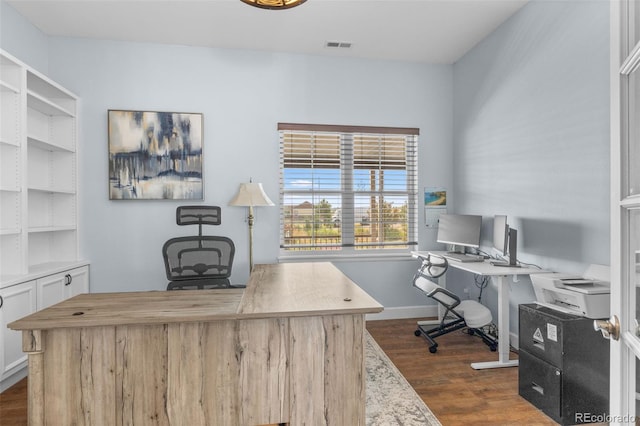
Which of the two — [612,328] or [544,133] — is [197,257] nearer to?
[612,328]

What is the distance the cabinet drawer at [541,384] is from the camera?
2204 millimetres

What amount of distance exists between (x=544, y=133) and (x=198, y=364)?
3138 millimetres

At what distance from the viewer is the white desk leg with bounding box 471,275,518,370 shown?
3.00m

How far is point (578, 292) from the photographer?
7.38 ft

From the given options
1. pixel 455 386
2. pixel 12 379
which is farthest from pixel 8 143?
pixel 455 386

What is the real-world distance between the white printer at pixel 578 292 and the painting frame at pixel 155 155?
333 centimetres

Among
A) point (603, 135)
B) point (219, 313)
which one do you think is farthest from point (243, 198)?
point (603, 135)

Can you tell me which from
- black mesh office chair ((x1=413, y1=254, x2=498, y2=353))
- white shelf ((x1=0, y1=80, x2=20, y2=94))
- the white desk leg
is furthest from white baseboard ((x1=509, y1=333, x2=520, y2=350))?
white shelf ((x1=0, y1=80, x2=20, y2=94))

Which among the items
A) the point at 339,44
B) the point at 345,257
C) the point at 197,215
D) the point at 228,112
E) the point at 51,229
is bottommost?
the point at 345,257

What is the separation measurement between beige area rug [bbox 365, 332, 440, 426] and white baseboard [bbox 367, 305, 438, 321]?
4.14ft

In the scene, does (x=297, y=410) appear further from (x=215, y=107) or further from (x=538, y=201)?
(x=215, y=107)

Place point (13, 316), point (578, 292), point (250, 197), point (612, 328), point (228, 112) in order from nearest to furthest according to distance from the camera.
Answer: point (612, 328) < point (578, 292) < point (13, 316) < point (250, 197) < point (228, 112)

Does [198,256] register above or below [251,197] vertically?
below

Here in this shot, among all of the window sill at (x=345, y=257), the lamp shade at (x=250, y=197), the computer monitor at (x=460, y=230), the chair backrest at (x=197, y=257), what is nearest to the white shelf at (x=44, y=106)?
the chair backrest at (x=197, y=257)
